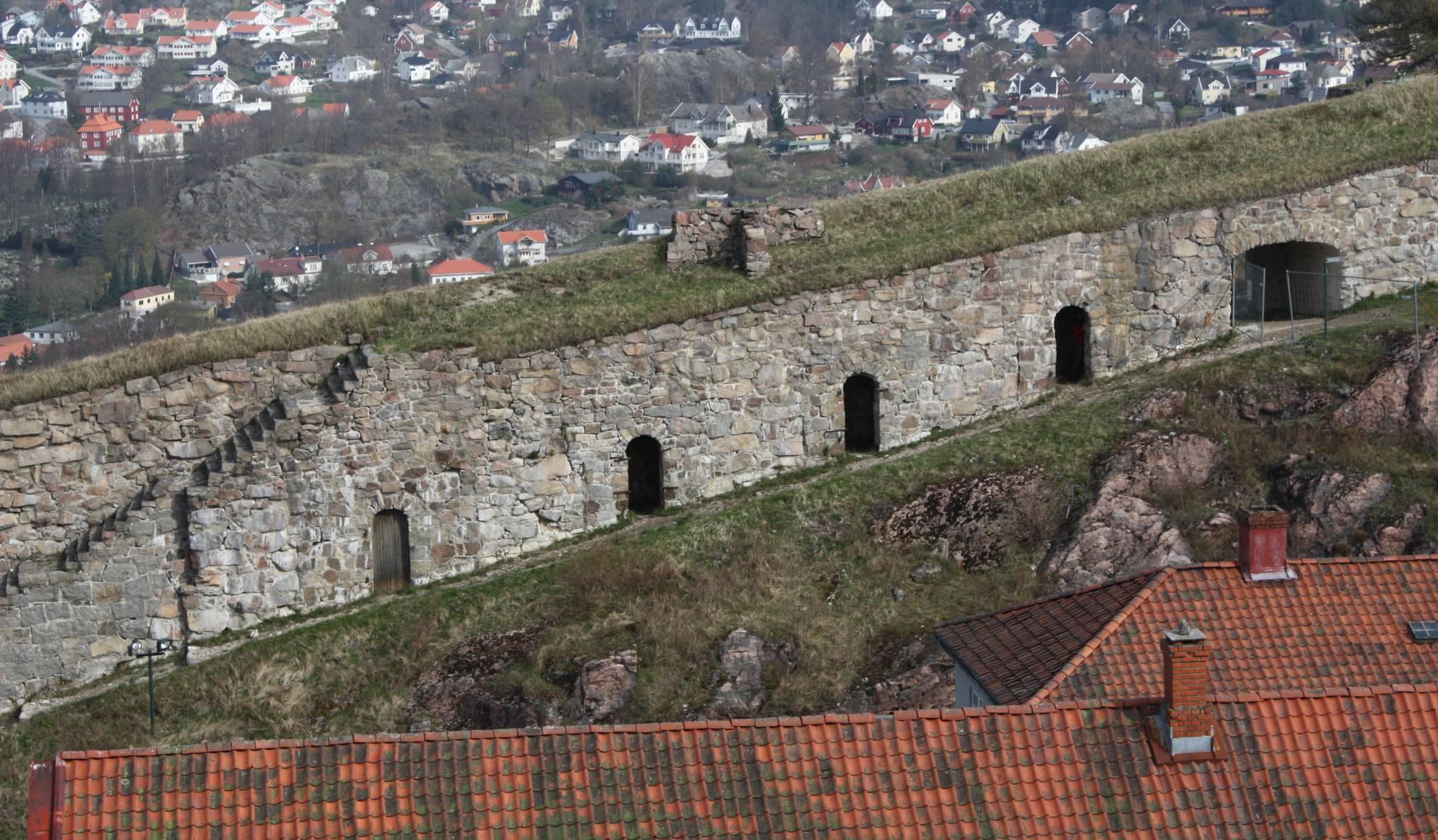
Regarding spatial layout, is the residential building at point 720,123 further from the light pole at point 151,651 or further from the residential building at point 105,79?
the light pole at point 151,651

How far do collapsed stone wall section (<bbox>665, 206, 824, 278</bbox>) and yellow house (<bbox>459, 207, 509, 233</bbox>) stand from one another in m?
98.6

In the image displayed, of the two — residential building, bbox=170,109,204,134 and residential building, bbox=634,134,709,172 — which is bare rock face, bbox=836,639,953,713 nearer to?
residential building, bbox=634,134,709,172

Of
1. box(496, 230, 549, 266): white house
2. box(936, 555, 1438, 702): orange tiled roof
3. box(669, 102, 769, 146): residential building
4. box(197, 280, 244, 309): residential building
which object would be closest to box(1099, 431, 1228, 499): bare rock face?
box(936, 555, 1438, 702): orange tiled roof

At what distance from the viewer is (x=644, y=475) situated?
28203mm

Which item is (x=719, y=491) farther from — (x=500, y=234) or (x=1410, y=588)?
(x=500, y=234)

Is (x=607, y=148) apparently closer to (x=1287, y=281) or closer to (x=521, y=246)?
(x=521, y=246)

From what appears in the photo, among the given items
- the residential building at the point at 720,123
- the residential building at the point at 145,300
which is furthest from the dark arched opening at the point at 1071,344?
the residential building at the point at 720,123

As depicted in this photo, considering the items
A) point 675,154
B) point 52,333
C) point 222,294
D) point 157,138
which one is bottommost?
point 157,138

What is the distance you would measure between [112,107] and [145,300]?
80.1 meters

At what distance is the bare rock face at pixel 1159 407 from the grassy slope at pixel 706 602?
19 centimetres

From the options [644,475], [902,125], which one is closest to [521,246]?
[902,125]

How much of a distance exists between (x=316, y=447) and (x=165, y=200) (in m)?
118

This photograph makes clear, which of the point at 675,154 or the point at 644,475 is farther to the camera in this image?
the point at 675,154

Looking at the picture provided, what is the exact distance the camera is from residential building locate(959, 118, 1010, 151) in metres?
146
